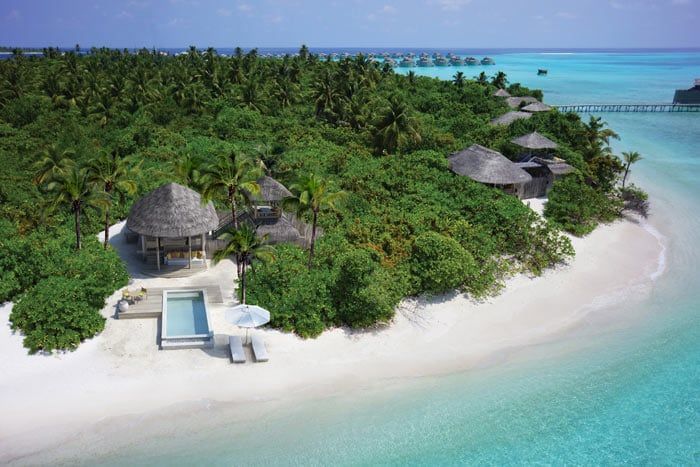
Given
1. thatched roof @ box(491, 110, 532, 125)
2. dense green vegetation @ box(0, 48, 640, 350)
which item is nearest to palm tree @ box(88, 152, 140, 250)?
dense green vegetation @ box(0, 48, 640, 350)

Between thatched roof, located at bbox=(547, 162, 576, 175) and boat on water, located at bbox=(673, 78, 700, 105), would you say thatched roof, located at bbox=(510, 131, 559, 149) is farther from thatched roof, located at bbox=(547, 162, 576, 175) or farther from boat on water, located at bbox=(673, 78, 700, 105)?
boat on water, located at bbox=(673, 78, 700, 105)

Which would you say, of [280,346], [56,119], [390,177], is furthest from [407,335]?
[56,119]

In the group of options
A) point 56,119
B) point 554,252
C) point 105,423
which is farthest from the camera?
point 56,119

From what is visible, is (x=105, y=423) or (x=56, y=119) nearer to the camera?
(x=105, y=423)

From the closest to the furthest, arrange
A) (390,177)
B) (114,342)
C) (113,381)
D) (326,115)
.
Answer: (113,381), (114,342), (390,177), (326,115)

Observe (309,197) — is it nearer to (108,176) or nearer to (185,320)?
(185,320)

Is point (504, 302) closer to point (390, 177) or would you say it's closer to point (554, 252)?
point (554, 252)

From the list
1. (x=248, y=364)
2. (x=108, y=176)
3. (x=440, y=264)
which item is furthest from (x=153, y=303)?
(x=440, y=264)

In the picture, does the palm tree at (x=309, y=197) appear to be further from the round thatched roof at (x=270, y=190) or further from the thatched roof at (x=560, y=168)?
the thatched roof at (x=560, y=168)
